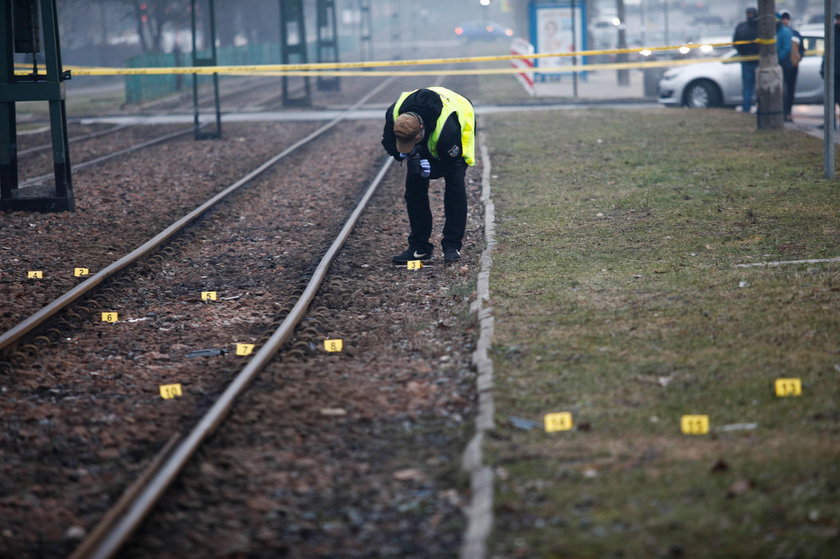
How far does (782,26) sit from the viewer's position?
63.1 feet

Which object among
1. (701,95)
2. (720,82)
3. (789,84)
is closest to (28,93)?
(789,84)

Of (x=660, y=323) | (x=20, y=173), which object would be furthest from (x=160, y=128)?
(x=660, y=323)

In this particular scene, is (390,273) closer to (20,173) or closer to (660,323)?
(660,323)

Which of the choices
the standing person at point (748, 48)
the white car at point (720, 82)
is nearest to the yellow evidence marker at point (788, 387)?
the standing person at point (748, 48)

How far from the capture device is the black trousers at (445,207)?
10.1m

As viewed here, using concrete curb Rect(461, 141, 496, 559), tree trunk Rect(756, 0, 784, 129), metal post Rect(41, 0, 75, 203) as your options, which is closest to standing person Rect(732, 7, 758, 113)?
tree trunk Rect(756, 0, 784, 129)

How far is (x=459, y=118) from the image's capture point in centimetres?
966

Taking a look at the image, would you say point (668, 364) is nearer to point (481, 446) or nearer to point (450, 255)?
point (481, 446)

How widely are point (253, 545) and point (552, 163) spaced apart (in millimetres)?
12278

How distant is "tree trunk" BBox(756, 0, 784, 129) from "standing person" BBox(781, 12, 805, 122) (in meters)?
1.26

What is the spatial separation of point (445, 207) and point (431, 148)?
0.68 meters

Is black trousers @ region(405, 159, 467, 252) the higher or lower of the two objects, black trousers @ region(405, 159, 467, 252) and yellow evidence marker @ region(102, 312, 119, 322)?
the higher

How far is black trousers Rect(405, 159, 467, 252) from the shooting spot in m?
10.1

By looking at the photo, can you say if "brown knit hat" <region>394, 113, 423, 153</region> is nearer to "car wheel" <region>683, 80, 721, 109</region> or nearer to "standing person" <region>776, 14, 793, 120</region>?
"standing person" <region>776, 14, 793, 120</region>
